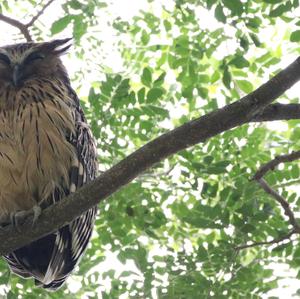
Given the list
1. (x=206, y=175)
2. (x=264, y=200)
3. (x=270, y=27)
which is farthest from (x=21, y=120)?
(x=270, y=27)

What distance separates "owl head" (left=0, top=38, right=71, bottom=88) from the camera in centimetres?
526

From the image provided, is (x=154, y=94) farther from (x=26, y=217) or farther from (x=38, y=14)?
(x=26, y=217)

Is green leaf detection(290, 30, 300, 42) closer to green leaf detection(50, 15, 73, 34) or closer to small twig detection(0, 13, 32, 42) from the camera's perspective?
green leaf detection(50, 15, 73, 34)

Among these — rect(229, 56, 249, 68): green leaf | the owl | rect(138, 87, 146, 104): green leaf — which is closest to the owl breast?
the owl

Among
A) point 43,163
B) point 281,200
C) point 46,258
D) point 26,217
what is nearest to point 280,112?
point 281,200

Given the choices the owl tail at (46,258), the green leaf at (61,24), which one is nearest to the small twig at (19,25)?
the green leaf at (61,24)

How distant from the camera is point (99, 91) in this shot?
573 centimetres

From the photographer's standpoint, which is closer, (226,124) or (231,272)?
(226,124)

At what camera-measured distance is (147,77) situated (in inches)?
219

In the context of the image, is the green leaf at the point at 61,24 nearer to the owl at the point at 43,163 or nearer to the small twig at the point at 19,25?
the small twig at the point at 19,25

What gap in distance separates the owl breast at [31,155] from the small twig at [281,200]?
4.32 feet

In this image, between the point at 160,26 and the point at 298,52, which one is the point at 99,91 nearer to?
the point at 160,26

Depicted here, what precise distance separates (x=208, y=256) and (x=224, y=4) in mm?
1834

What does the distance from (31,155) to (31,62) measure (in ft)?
3.29
